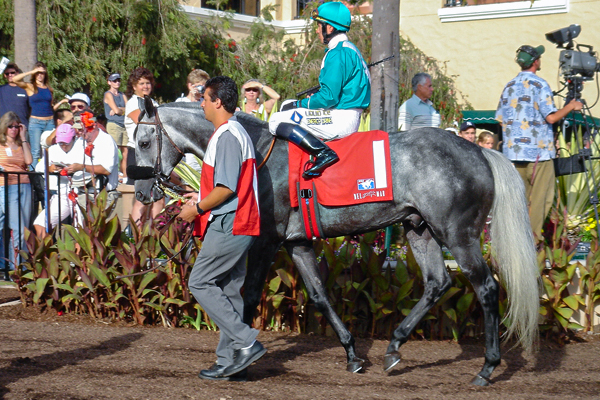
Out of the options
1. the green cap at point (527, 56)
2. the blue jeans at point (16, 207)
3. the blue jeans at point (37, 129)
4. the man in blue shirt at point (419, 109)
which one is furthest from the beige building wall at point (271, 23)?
→ the green cap at point (527, 56)

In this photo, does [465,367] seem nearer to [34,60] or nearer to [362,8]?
[34,60]

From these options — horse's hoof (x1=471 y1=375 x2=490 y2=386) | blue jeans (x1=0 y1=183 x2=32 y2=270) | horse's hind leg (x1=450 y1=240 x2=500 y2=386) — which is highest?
blue jeans (x1=0 y1=183 x2=32 y2=270)

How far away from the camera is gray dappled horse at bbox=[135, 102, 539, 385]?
4.62 meters

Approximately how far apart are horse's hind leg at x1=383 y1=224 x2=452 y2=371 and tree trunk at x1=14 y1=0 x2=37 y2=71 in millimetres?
7583

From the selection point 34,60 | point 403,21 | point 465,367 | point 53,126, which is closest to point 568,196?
point 465,367

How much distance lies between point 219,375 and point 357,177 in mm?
1510

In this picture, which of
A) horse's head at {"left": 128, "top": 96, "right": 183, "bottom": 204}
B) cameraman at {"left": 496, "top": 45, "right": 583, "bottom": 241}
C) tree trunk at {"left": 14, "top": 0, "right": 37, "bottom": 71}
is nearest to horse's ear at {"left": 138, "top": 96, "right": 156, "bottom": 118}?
horse's head at {"left": 128, "top": 96, "right": 183, "bottom": 204}

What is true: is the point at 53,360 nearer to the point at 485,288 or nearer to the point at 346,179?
the point at 346,179

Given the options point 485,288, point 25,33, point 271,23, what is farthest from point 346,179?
point 271,23

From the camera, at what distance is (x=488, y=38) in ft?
54.0

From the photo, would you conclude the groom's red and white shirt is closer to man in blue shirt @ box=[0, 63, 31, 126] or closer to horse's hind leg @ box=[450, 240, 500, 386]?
horse's hind leg @ box=[450, 240, 500, 386]

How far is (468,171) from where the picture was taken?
15.3 ft

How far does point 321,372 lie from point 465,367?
1.05m

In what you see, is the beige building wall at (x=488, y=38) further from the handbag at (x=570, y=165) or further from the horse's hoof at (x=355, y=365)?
the horse's hoof at (x=355, y=365)
